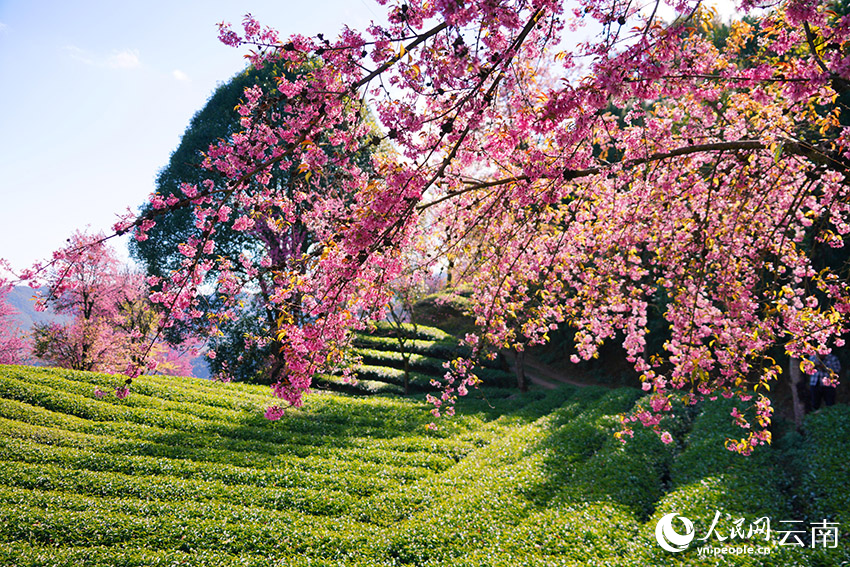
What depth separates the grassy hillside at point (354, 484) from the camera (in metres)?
6.00

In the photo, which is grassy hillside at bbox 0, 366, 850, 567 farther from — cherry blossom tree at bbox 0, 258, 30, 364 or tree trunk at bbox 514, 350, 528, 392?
cherry blossom tree at bbox 0, 258, 30, 364

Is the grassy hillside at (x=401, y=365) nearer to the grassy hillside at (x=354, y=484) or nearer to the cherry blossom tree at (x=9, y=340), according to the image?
the grassy hillside at (x=354, y=484)

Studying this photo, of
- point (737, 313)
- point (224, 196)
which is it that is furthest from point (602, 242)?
point (224, 196)

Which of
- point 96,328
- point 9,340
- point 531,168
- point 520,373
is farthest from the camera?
point 9,340

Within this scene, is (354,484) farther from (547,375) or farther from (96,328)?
(547,375)

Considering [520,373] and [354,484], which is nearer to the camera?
→ [354,484]

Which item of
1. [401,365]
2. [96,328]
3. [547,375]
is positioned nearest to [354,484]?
[401,365]

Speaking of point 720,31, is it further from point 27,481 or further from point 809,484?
point 27,481

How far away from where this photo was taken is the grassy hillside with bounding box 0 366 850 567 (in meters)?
6.00

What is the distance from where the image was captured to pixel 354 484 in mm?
8008

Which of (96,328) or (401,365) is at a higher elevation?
(96,328)

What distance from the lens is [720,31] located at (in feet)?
66.1

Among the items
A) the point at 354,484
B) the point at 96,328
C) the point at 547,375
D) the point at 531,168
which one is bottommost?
the point at 354,484

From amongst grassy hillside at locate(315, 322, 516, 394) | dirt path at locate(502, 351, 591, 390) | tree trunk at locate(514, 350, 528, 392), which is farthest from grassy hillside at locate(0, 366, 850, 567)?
dirt path at locate(502, 351, 591, 390)
